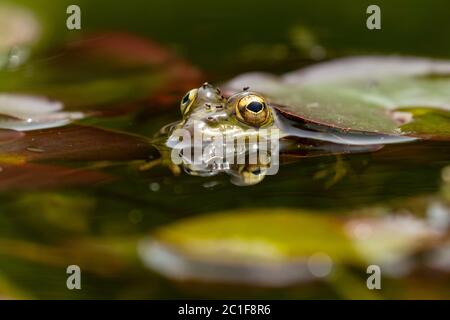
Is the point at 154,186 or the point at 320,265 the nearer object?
the point at 320,265

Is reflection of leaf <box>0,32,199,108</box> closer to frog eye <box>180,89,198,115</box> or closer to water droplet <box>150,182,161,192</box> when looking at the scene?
frog eye <box>180,89,198,115</box>

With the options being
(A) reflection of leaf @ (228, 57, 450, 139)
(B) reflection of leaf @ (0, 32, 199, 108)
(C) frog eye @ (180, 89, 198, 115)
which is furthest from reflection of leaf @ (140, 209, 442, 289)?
(B) reflection of leaf @ (0, 32, 199, 108)

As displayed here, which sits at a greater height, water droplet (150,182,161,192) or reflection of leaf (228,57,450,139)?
reflection of leaf (228,57,450,139)

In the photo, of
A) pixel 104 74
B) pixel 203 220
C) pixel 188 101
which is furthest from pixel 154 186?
pixel 104 74

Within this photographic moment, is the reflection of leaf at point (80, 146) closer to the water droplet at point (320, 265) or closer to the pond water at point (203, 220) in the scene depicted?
the pond water at point (203, 220)

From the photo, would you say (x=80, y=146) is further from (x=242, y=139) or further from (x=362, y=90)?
(x=362, y=90)
